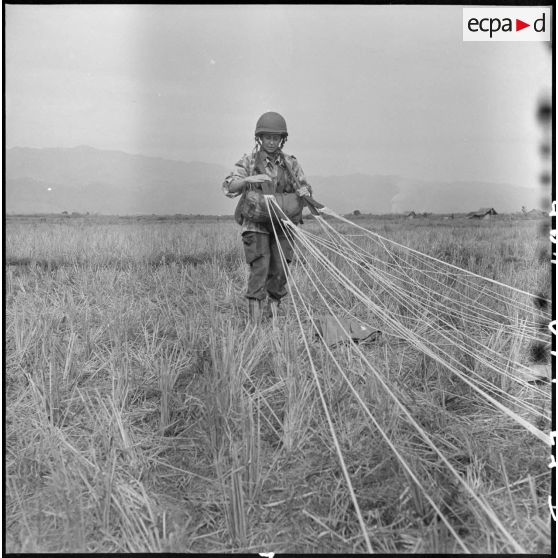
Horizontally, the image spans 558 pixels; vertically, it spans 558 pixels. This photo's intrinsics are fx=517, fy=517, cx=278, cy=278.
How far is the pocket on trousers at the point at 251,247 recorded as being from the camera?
281 cm

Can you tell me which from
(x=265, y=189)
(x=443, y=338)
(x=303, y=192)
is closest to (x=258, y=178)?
(x=265, y=189)

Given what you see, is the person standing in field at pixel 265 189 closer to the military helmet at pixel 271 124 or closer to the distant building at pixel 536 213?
the military helmet at pixel 271 124

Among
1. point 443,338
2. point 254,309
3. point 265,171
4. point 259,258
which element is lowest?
point 443,338

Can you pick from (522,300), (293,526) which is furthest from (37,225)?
(522,300)

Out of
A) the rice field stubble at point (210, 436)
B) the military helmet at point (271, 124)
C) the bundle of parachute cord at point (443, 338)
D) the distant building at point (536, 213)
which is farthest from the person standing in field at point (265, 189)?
the distant building at point (536, 213)

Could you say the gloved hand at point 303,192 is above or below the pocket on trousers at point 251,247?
above

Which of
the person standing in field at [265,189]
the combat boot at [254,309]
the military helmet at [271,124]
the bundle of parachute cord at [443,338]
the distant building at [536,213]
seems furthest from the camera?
the combat boot at [254,309]

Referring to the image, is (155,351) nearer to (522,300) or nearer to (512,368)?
(512,368)

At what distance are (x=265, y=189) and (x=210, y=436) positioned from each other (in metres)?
1.36

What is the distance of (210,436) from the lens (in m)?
1.71

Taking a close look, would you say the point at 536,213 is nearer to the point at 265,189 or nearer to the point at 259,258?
the point at 265,189

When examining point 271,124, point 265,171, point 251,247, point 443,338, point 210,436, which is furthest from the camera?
point 251,247

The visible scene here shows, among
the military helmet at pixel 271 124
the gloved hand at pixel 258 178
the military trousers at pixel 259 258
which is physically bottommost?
the military trousers at pixel 259 258

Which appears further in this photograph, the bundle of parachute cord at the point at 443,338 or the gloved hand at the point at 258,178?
the gloved hand at the point at 258,178
